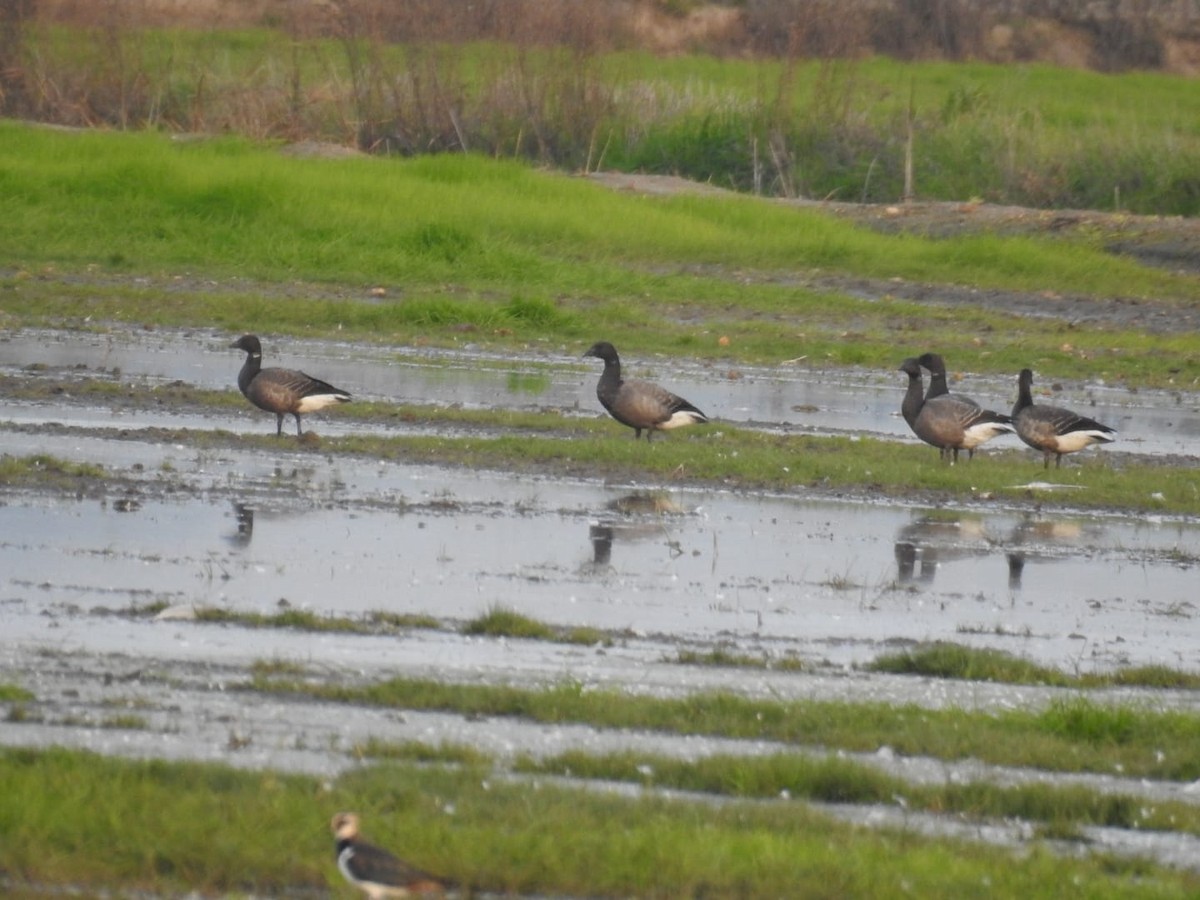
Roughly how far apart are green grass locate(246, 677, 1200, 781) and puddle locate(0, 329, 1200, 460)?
27.9 feet

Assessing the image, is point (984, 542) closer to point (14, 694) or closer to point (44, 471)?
point (44, 471)

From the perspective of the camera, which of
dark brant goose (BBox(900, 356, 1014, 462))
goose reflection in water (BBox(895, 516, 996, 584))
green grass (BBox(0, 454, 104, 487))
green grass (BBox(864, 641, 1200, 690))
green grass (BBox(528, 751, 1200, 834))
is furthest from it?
dark brant goose (BBox(900, 356, 1014, 462))

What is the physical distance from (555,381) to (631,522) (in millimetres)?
Answer: 6861

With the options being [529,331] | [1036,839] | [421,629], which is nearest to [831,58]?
[529,331]

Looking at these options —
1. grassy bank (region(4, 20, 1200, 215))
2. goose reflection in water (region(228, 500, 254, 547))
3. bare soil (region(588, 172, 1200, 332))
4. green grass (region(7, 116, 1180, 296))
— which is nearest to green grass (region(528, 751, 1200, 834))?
goose reflection in water (region(228, 500, 254, 547))

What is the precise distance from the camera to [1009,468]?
1617 cm

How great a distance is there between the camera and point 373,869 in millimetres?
5148

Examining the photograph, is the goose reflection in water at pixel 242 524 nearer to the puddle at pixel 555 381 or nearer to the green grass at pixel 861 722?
the green grass at pixel 861 722

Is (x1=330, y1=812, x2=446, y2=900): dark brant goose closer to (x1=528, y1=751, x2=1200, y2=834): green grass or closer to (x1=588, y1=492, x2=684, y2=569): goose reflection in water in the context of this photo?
(x1=528, y1=751, x2=1200, y2=834): green grass

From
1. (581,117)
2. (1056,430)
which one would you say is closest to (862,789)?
(1056,430)

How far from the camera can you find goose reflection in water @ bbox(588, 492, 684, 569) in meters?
12.0

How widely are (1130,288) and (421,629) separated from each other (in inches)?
798

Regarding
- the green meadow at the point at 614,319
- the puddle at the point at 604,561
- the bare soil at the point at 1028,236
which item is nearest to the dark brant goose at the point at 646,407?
the green meadow at the point at 614,319

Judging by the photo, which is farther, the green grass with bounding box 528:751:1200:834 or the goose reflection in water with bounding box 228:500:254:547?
the goose reflection in water with bounding box 228:500:254:547
